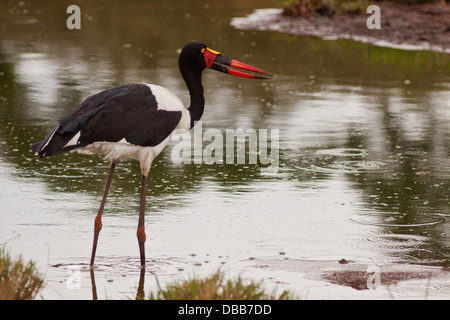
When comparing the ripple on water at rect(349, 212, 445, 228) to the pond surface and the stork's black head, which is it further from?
the stork's black head

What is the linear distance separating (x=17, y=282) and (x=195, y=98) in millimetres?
2605

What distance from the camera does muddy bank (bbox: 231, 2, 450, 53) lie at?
1958cm

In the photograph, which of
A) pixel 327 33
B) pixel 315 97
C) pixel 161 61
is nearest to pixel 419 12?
pixel 327 33

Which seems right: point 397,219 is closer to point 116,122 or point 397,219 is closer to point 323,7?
point 116,122

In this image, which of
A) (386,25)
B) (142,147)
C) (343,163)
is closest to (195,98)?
(142,147)

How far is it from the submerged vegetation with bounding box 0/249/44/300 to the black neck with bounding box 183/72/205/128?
7.50 ft

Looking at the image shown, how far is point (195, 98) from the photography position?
25.9ft

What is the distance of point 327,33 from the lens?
2120cm

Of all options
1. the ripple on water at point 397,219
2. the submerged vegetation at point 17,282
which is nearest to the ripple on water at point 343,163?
the ripple on water at point 397,219

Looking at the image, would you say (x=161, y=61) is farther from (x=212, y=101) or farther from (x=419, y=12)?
(x=419, y=12)

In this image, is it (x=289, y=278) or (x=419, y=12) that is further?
(x=419, y=12)

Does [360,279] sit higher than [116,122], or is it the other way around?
[116,122]

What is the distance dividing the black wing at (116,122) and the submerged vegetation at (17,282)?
4.57ft
